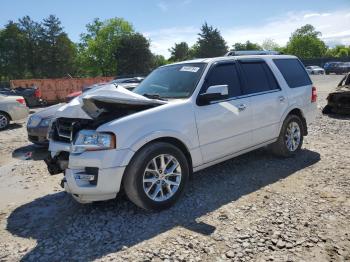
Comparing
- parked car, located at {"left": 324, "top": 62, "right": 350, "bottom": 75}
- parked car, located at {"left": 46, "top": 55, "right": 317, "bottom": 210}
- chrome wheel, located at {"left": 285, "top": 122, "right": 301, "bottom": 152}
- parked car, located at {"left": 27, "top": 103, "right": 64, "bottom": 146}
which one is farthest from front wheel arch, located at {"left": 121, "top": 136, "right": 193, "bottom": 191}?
parked car, located at {"left": 324, "top": 62, "right": 350, "bottom": 75}

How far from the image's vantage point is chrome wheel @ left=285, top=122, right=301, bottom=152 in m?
5.99

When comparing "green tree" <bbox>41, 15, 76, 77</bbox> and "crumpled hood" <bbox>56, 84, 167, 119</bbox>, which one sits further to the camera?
"green tree" <bbox>41, 15, 76, 77</bbox>

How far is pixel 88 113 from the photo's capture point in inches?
162

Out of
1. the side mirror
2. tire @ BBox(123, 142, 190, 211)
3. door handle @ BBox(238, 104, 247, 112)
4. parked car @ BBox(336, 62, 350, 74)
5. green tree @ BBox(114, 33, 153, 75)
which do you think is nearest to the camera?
tire @ BBox(123, 142, 190, 211)

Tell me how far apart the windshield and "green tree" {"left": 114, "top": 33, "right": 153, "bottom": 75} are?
4926 centimetres

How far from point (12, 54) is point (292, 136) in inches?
2725

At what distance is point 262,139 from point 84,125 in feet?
9.48

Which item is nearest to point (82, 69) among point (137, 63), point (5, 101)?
point (137, 63)

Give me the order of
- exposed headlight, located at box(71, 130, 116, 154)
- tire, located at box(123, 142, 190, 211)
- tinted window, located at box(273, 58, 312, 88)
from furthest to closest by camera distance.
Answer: tinted window, located at box(273, 58, 312, 88), tire, located at box(123, 142, 190, 211), exposed headlight, located at box(71, 130, 116, 154)

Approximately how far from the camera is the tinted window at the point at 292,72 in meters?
5.97

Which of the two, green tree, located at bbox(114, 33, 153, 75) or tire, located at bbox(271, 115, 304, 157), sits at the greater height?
green tree, located at bbox(114, 33, 153, 75)

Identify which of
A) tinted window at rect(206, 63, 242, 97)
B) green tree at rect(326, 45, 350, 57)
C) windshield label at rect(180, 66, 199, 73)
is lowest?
tinted window at rect(206, 63, 242, 97)

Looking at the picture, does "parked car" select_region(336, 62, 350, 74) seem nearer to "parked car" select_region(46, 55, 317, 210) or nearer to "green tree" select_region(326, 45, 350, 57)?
"parked car" select_region(46, 55, 317, 210)

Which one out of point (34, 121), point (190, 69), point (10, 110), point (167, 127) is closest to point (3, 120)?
point (10, 110)
